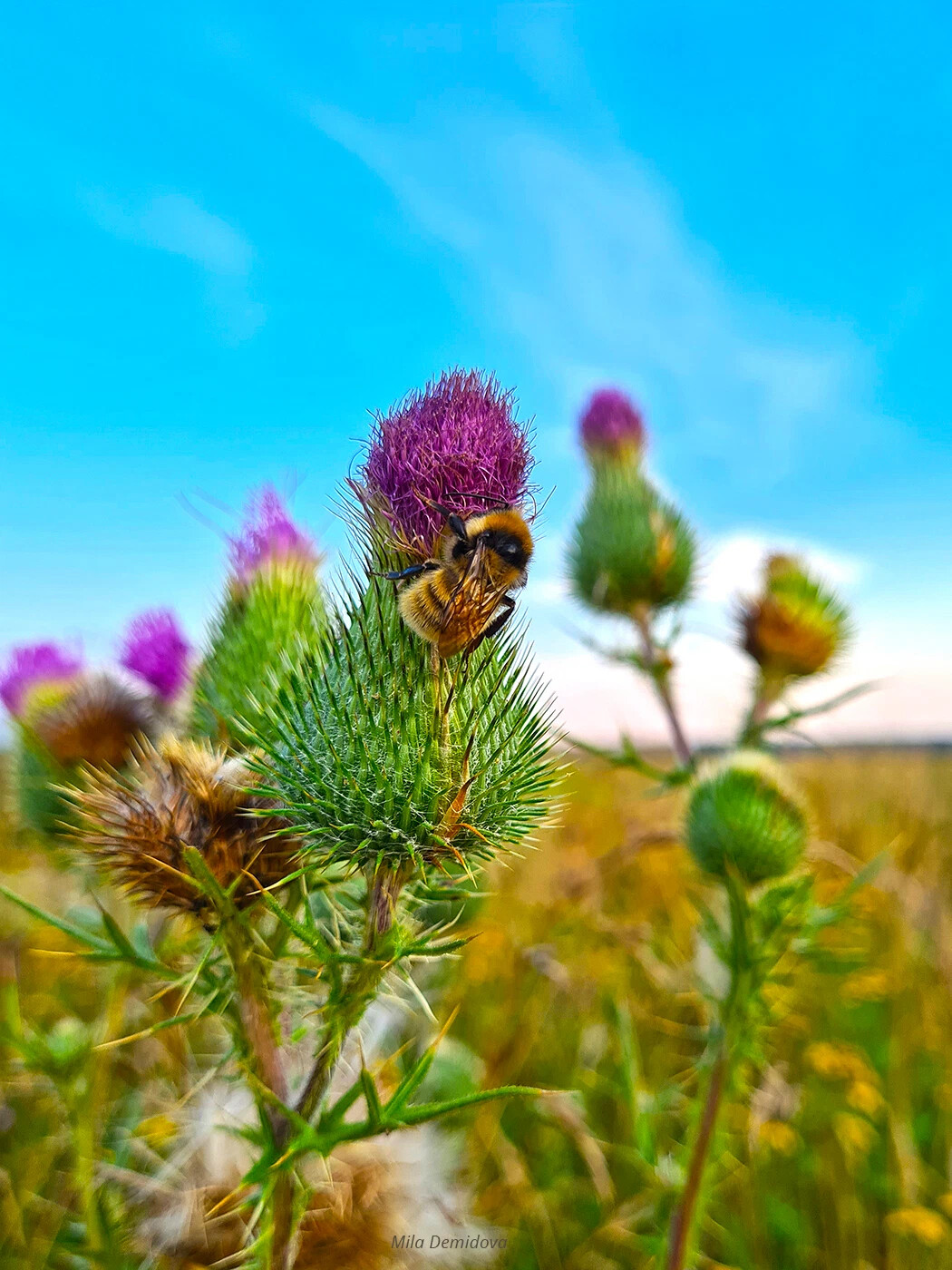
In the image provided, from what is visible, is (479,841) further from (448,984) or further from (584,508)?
(584,508)

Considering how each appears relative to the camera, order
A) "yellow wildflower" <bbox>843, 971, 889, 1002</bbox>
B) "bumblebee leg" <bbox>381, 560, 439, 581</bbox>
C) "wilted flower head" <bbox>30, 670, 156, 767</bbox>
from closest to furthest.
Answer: "bumblebee leg" <bbox>381, 560, 439, 581</bbox> < "wilted flower head" <bbox>30, 670, 156, 767</bbox> < "yellow wildflower" <bbox>843, 971, 889, 1002</bbox>

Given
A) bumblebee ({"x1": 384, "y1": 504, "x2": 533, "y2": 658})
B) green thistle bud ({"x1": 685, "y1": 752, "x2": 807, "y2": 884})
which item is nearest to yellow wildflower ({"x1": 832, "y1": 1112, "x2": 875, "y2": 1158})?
green thistle bud ({"x1": 685, "y1": 752, "x2": 807, "y2": 884})

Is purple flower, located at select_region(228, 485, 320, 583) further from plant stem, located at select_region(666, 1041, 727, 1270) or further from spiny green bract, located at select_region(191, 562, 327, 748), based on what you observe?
plant stem, located at select_region(666, 1041, 727, 1270)

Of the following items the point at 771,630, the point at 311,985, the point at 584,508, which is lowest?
the point at 311,985

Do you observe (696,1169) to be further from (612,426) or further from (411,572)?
(612,426)

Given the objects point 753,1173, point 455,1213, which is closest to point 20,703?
point 455,1213

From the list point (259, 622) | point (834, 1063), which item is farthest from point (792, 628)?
point (259, 622)
